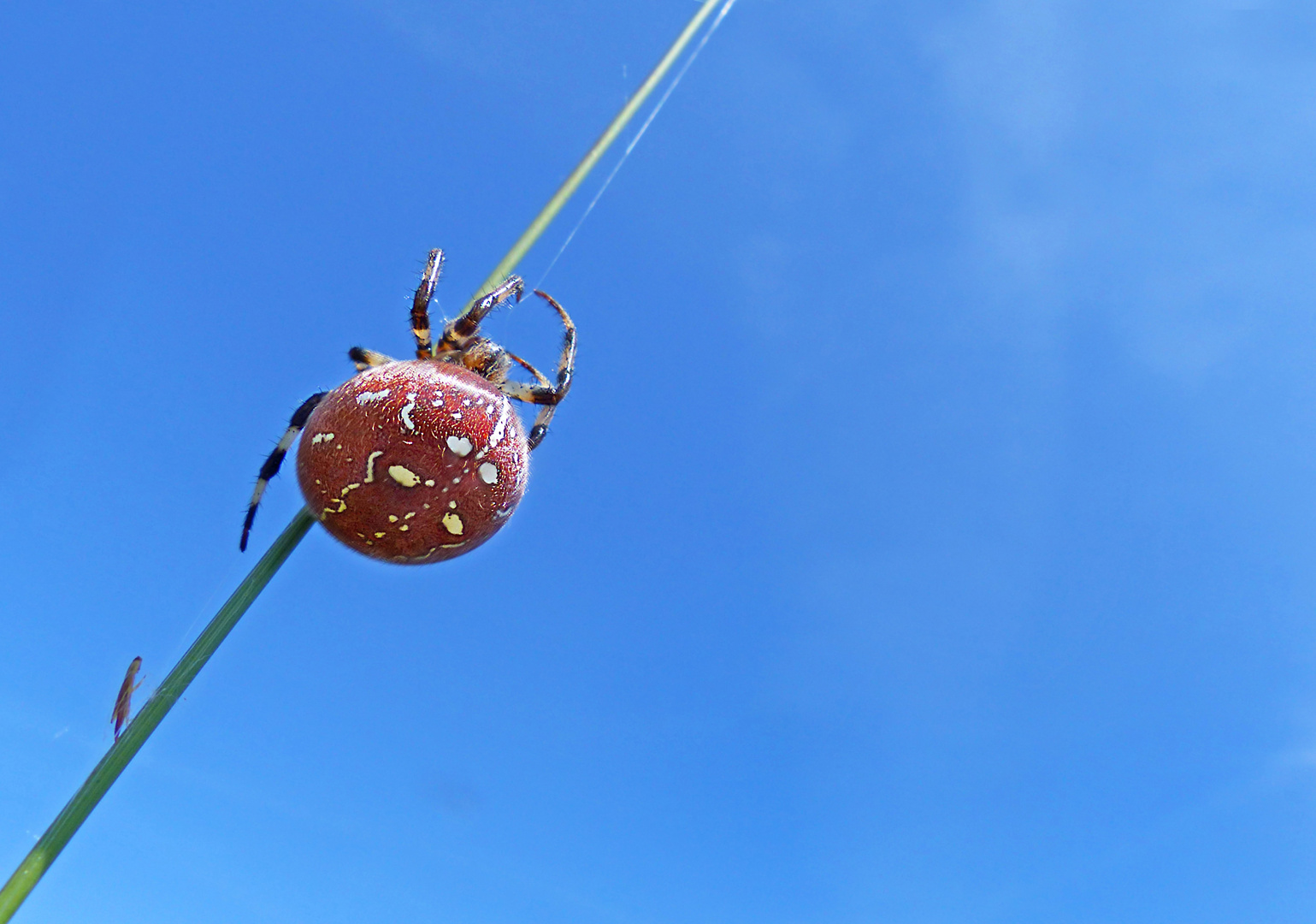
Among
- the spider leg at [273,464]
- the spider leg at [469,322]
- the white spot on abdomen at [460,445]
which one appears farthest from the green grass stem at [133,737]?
the spider leg at [273,464]

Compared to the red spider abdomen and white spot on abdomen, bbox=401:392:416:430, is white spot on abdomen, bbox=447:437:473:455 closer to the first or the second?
the red spider abdomen

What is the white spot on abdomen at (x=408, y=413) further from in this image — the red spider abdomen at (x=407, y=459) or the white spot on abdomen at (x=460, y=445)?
the white spot on abdomen at (x=460, y=445)

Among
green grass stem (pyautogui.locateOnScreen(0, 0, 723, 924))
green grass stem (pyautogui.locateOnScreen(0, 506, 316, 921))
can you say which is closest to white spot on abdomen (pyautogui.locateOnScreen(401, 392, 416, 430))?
green grass stem (pyautogui.locateOnScreen(0, 0, 723, 924))

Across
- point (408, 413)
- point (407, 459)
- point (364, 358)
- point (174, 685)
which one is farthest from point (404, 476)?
point (364, 358)

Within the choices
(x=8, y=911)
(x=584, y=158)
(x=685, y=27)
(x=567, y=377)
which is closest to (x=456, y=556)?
(x=567, y=377)

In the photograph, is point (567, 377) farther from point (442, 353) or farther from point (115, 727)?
point (115, 727)

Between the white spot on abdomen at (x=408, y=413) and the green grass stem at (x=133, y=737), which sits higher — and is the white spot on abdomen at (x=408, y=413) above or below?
above
